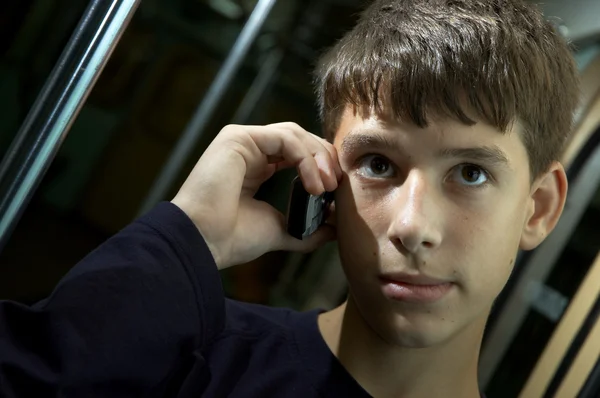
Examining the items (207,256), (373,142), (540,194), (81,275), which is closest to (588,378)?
(540,194)

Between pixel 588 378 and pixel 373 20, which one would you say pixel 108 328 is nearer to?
pixel 373 20

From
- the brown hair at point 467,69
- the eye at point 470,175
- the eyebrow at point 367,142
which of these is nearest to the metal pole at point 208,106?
the brown hair at point 467,69

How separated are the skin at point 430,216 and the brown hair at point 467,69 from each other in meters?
0.02

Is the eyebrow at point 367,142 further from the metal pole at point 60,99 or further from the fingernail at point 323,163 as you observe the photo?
the metal pole at point 60,99

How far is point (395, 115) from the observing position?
675 millimetres

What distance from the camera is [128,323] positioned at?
592 mm

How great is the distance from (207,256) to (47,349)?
0.19 meters

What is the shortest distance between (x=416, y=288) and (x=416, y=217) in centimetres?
10

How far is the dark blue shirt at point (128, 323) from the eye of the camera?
1.83 feet

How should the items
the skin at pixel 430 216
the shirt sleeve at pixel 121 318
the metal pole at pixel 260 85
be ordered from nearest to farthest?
the shirt sleeve at pixel 121 318 → the skin at pixel 430 216 → the metal pole at pixel 260 85

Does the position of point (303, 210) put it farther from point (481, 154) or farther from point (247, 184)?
point (481, 154)

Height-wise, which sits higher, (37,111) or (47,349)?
(37,111)

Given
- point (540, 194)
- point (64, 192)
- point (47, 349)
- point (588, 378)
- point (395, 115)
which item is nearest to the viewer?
point (47, 349)

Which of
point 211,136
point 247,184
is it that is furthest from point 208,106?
point 247,184
